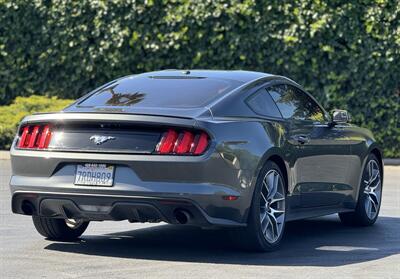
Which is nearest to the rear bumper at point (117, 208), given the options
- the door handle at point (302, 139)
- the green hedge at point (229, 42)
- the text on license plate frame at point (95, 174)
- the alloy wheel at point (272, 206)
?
the text on license plate frame at point (95, 174)

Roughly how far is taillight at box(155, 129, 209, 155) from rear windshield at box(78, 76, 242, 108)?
61 cm

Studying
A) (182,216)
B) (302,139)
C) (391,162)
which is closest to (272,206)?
(302,139)

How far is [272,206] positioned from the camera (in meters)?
10.2

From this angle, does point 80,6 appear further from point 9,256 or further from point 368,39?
point 9,256

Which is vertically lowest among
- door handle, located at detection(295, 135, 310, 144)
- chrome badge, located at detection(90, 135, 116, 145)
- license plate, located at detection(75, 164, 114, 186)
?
license plate, located at detection(75, 164, 114, 186)

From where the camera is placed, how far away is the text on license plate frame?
9.41m

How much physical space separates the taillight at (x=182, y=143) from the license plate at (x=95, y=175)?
1.41 feet

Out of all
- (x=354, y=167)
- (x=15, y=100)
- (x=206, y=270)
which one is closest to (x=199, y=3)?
(x=15, y=100)

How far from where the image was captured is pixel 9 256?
382 inches

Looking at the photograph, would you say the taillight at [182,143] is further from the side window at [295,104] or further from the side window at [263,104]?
the side window at [295,104]

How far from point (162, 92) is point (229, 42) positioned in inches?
440

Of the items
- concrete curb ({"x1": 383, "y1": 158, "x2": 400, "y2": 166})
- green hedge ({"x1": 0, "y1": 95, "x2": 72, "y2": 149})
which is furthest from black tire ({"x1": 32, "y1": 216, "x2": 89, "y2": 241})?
concrete curb ({"x1": 383, "y1": 158, "x2": 400, "y2": 166})

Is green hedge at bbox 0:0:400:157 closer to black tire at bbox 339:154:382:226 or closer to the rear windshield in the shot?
black tire at bbox 339:154:382:226

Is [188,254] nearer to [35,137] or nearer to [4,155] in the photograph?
[35,137]
